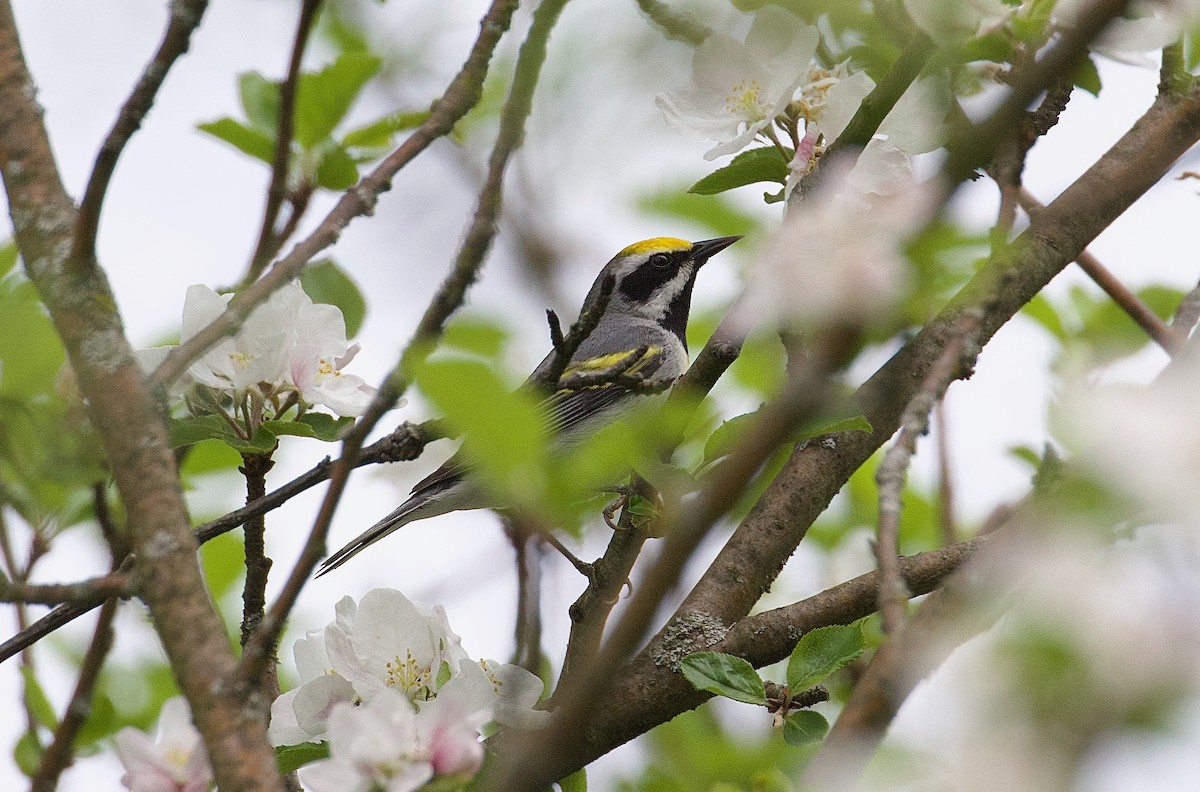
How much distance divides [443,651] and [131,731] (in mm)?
561

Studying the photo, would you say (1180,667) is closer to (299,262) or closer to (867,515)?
(867,515)

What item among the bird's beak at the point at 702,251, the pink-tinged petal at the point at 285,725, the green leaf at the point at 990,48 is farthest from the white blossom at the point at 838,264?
the bird's beak at the point at 702,251

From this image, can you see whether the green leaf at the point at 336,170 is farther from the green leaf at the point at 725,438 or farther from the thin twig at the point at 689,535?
the thin twig at the point at 689,535

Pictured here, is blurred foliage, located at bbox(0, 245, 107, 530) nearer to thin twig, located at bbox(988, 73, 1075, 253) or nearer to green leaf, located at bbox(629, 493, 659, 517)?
green leaf, located at bbox(629, 493, 659, 517)

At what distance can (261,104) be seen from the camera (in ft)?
9.39

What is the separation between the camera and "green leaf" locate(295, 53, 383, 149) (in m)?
2.80

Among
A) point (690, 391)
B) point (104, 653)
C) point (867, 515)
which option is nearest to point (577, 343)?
point (690, 391)

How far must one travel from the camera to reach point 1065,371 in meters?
3.60

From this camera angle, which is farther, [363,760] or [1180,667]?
[1180,667]

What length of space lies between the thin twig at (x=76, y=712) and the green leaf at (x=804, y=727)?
49.6 inches

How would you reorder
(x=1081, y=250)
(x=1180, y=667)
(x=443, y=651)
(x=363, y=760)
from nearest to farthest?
(x=363, y=760), (x=443, y=651), (x=1180, y=667), (x=1081, y=250)

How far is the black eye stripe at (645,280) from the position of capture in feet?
19.9

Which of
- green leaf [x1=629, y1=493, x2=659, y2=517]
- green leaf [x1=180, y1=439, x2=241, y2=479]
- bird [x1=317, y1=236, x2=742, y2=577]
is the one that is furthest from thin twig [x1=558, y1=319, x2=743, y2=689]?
bird [x1=317, y1=236, x2=742, y2=577]

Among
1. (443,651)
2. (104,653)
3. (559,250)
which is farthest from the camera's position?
(559,250)
